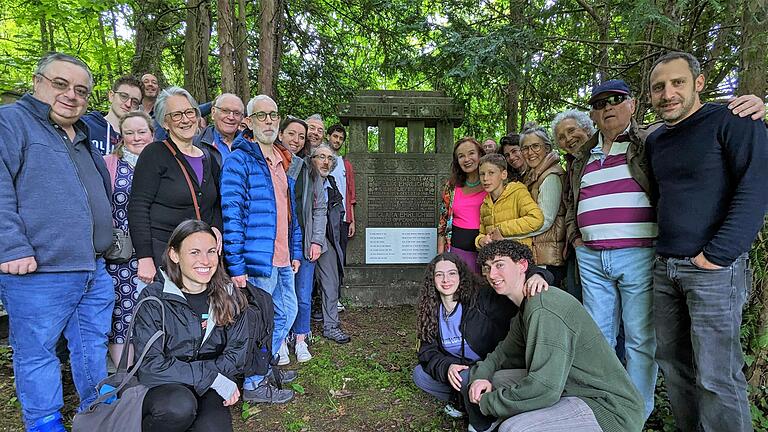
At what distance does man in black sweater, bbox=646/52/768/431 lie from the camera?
6.70 ft

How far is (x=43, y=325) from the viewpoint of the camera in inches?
88.8

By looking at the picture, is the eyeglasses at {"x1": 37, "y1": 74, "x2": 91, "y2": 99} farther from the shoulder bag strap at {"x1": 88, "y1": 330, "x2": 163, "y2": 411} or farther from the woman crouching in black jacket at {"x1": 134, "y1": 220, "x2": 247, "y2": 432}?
the shoulder bag strap at {"x1": 88, "y1": 330, "x2": 163, "y2": 411}

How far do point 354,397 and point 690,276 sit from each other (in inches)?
93.3

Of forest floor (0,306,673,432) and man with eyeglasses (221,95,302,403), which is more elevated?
man with eyeglasses (221,95,302,403)

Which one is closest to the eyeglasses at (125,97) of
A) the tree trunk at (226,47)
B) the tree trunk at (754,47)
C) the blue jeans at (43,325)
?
the tree trunk at (226,47)

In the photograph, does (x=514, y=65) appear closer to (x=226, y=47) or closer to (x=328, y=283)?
(x=328, y=283)

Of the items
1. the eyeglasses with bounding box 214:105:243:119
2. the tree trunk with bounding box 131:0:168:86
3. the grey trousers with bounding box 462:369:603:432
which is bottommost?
the grey trousers with bounding box 462:369:603:432

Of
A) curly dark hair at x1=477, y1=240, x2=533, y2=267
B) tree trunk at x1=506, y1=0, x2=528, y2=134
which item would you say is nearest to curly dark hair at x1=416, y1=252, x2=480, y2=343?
curly dark hair at x1=477, y1=240, x2=533, y2=267

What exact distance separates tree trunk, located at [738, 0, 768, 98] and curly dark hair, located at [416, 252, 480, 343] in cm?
216

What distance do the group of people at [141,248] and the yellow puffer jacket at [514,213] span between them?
1675 millimetres

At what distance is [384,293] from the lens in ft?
18.5

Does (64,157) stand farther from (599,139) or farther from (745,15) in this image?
(745,15)

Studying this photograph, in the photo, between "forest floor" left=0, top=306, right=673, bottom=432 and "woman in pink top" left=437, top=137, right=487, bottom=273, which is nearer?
"forest floor" left=0, top=306, right=673, bottom=432

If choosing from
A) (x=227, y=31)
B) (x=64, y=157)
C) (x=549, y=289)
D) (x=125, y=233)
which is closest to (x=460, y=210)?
(x=549, y=289)
